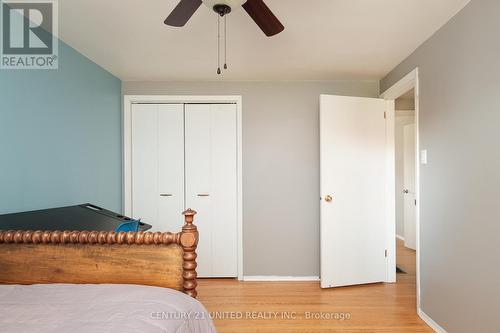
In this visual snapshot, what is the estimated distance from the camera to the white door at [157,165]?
3.42m

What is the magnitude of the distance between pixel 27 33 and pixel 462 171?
10.6 ft

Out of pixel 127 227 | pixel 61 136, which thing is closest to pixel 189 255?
pixel 127 227

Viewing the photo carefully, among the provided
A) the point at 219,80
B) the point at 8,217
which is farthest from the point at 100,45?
the point at 8,217

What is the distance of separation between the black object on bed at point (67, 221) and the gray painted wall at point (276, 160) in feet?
5.41

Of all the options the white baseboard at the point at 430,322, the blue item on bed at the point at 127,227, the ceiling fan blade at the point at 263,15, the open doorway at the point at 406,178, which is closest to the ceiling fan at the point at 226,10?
the ceiling fan blade at the point at 263,15

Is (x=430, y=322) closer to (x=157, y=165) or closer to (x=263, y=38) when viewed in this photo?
(x=263, y=38)

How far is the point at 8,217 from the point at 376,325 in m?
2.78

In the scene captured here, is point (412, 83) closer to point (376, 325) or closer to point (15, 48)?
point (376, 325)

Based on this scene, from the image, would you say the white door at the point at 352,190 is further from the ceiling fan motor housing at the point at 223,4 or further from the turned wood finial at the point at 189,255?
the turned wood finial at the point at 189,255

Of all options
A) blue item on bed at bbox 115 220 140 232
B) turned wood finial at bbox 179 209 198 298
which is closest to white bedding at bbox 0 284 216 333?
turned wood finial at bbox 179 209 198 298

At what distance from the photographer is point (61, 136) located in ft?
7.73

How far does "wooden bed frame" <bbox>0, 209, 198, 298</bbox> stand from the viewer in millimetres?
1339

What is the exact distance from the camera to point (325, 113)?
3.05m

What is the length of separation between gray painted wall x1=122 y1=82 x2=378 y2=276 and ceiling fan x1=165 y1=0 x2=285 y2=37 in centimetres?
179
